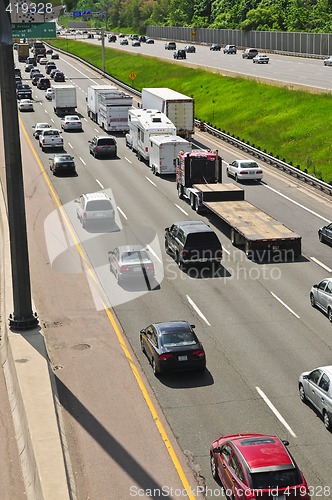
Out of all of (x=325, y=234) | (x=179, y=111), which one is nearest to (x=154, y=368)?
(x=325, y=234)

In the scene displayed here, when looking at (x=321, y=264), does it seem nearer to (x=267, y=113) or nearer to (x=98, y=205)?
(x=98, y=205)

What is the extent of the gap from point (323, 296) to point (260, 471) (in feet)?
47.7

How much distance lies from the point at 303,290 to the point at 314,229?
35.3 ft

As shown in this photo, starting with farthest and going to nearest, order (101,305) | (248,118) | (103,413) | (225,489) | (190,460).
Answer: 1. (248,118)
2. (101,305)
3. (103,413)
4. (190,460)
5. (225,489)

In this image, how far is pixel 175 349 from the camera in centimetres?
2484

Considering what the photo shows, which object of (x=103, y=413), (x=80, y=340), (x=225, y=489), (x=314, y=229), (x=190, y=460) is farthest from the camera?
(x=314, y=229)

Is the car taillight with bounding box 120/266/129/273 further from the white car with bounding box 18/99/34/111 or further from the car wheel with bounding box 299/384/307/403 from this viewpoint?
the white car with bounding box 18/99/34/111

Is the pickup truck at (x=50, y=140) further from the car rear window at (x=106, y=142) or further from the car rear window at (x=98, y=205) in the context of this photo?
the car rear window at (x=98, y=205)

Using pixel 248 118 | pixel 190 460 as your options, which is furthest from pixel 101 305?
pixel 248 118

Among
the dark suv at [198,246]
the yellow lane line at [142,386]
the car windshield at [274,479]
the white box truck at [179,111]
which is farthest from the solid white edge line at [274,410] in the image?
the white box truck at [179,111]

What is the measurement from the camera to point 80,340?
2842cm

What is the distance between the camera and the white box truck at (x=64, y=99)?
281 feet

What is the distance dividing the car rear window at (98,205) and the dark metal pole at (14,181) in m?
16.4

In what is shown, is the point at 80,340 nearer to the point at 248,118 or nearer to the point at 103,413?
the point at 103,413
